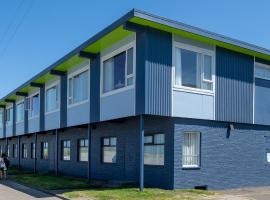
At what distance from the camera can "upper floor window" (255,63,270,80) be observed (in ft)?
72.6

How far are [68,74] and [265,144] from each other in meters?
11.5

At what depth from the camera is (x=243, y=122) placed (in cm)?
2091

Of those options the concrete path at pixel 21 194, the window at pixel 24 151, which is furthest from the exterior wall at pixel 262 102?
the window at pixel 24 151

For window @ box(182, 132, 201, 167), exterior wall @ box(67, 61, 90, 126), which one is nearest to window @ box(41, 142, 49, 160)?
exterior wall @ box(67, 61, 90, 126)

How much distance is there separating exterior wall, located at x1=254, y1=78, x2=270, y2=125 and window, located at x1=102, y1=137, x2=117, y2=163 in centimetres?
698

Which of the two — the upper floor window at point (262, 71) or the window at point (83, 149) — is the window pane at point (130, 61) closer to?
the upper floor window at point (262, 71)

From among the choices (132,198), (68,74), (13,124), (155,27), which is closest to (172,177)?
(132,198)

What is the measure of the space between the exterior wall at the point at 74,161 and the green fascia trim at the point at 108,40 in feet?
22.0

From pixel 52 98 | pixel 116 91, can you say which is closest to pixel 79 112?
pixel 116 91

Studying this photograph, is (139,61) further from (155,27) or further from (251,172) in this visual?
(251,172)

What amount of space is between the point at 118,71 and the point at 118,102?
1400 mm

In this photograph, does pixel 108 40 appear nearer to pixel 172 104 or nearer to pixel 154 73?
pixel 154 73

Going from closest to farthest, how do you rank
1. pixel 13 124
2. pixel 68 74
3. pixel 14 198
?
pixel 14 198 < pixel 68 74 < pixel 13 124

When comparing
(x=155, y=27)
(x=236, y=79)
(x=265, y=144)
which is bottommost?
(x=265, y=144)
